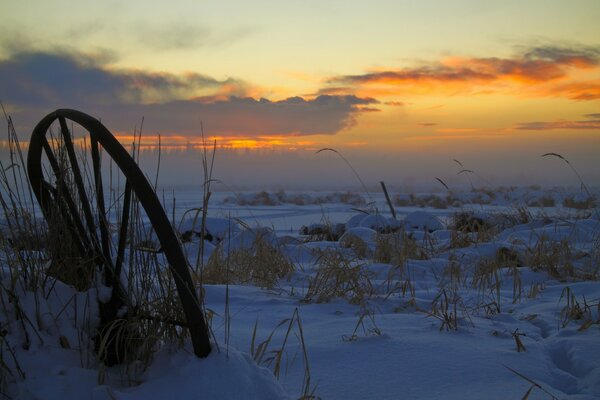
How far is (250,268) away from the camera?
13.8 ft

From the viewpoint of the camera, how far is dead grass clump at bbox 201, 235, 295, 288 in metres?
3.89

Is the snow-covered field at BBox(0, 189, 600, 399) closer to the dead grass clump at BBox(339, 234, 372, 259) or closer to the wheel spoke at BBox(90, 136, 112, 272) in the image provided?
the wheel spoke at BBox(90, 136, 112, 272)

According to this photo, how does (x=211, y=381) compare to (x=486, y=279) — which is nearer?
(x=211, y=381)

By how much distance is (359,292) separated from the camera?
306 cm

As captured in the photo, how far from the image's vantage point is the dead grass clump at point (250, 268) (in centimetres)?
389

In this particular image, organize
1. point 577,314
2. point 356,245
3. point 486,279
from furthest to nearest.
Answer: point 356,245, point 486,279, point 577,314

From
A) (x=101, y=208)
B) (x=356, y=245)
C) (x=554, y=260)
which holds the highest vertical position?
(x=101, y=208)

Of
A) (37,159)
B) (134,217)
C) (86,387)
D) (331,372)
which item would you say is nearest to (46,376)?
(86,387)

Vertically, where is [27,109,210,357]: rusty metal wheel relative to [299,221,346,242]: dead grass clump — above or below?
above

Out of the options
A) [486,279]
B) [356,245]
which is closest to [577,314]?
[486,279]

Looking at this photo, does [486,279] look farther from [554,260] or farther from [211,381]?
[211,381]

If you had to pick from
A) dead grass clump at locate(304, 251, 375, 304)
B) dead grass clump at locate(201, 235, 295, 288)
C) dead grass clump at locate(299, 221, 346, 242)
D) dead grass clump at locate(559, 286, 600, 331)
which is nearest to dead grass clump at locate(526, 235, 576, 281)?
dead grass clump at locate(559, 286, 600, 331)

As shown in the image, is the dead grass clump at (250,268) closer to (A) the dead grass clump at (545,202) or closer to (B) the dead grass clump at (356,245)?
(B) the dead grass clump at (356,245)

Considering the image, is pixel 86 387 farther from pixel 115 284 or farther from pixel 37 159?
pixel 37 159
